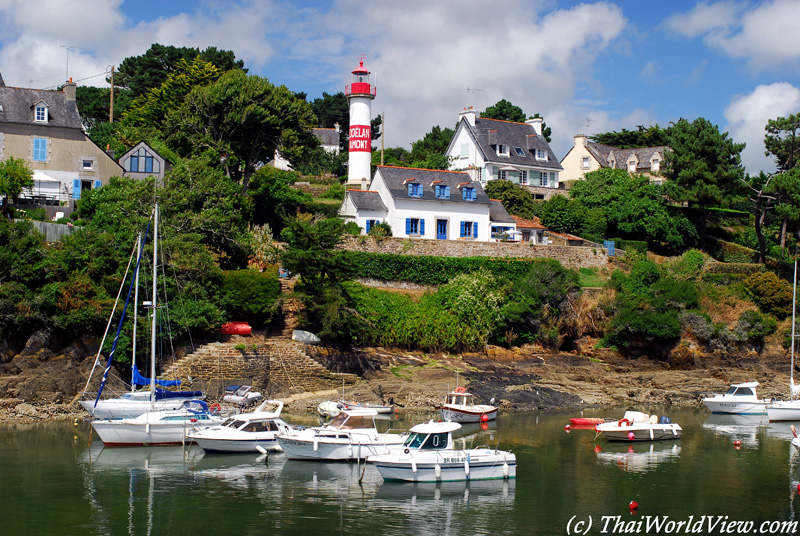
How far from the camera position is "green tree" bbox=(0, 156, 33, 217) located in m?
44.9

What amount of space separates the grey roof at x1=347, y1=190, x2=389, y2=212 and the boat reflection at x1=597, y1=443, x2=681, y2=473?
27.6m

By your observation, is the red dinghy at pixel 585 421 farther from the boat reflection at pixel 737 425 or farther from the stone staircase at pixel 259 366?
the stone staircase at pixel 259 366

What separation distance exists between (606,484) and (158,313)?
23765 millimetres

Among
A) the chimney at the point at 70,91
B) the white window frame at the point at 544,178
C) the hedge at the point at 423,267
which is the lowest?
the hedge at the point at 423,267

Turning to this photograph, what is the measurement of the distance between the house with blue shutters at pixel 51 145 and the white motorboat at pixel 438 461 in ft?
106

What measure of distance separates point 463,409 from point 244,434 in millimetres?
11114

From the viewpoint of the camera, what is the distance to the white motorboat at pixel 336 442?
29.9 metres

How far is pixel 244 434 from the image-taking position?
102 feet

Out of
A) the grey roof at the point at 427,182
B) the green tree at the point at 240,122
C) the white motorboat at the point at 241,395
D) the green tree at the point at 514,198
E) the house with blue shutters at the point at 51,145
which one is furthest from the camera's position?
the green tree at the point at 514,198

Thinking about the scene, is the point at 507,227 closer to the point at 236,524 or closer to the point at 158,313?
the point at 158,313

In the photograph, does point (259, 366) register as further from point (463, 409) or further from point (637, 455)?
point (637, 455)

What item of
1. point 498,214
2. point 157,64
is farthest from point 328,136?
point 498,214

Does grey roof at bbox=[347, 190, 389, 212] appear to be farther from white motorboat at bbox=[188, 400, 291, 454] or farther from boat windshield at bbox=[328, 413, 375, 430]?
boat windshield at bbox=[328, 413, 375, 430]

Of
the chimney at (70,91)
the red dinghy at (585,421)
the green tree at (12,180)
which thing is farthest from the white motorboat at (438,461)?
the chimney at (70,91)
